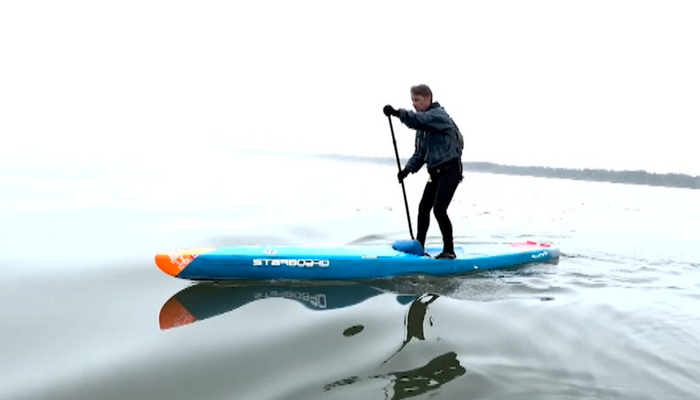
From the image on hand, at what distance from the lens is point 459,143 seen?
23.4 ft

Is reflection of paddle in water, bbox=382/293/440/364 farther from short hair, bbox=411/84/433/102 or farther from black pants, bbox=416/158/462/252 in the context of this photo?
short hair, bbox=411/84/433/102

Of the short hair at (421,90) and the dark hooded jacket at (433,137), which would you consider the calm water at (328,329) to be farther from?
the short hair at (421,90)

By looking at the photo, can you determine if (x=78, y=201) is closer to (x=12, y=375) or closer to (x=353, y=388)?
(x=12, y=375)

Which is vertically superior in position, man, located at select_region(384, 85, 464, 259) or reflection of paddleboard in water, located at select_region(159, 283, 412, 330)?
man, located at select_region(384, 85, 464, 259)

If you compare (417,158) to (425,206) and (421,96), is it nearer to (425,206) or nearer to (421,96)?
(425,206)

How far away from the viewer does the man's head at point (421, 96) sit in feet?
22.1

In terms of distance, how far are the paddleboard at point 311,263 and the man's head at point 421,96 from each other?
209 cm

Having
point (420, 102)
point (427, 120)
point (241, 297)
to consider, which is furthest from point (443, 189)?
point (241, 297)

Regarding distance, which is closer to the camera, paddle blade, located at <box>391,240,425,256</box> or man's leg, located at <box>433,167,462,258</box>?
man's leg, located at <box>433,167,462,258</box>

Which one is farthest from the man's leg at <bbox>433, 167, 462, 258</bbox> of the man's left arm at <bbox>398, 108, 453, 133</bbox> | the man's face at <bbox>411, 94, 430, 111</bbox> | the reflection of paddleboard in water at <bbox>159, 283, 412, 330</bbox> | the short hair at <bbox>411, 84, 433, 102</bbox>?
the reflection of paddleboard in water at <bbox>159, 283, 412, 330</bbox>

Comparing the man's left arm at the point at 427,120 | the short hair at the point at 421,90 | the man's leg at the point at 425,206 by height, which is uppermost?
the short hair at the point at 421,90

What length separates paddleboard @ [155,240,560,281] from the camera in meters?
5.98

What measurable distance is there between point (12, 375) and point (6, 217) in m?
7.97

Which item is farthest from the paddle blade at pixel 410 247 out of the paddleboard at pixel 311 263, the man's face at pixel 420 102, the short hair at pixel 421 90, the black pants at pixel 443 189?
the short hair at pixel 421 90
